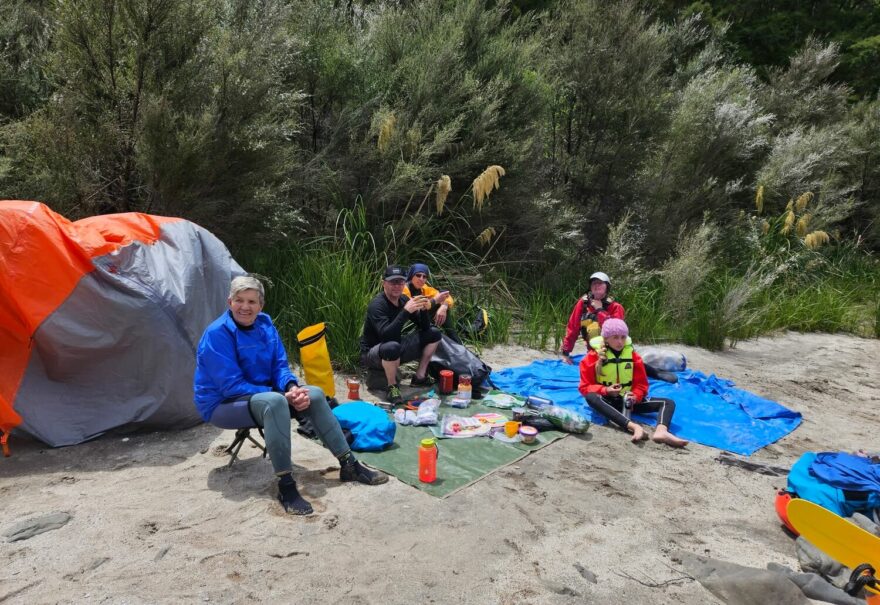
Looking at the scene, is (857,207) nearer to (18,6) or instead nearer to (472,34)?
(472,34)

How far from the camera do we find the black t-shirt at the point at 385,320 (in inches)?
207

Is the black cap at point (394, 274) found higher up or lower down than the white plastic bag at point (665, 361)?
higher up

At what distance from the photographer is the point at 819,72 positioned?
1600cm

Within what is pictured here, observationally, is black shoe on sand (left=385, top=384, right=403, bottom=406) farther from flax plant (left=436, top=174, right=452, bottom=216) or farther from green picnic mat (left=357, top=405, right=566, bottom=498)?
flax plant (left=436, top=174, right=452, bottom=216)

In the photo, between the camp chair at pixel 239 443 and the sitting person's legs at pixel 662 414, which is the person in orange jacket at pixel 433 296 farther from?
the camp chair at pixel 239 443

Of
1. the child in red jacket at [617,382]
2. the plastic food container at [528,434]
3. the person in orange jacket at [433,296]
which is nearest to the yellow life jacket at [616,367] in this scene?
the child in red jacket at [617,382]

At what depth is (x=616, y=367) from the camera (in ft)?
16.3

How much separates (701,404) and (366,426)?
10.4ft

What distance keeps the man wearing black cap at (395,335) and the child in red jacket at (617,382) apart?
1.41 m

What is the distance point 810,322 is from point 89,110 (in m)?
10.1

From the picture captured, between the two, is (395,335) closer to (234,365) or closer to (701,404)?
(234,365)

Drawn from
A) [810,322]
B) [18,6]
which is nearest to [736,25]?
[810,322]

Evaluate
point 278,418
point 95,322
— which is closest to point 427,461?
point 278,418

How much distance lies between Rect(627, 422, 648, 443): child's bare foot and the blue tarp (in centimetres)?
32
